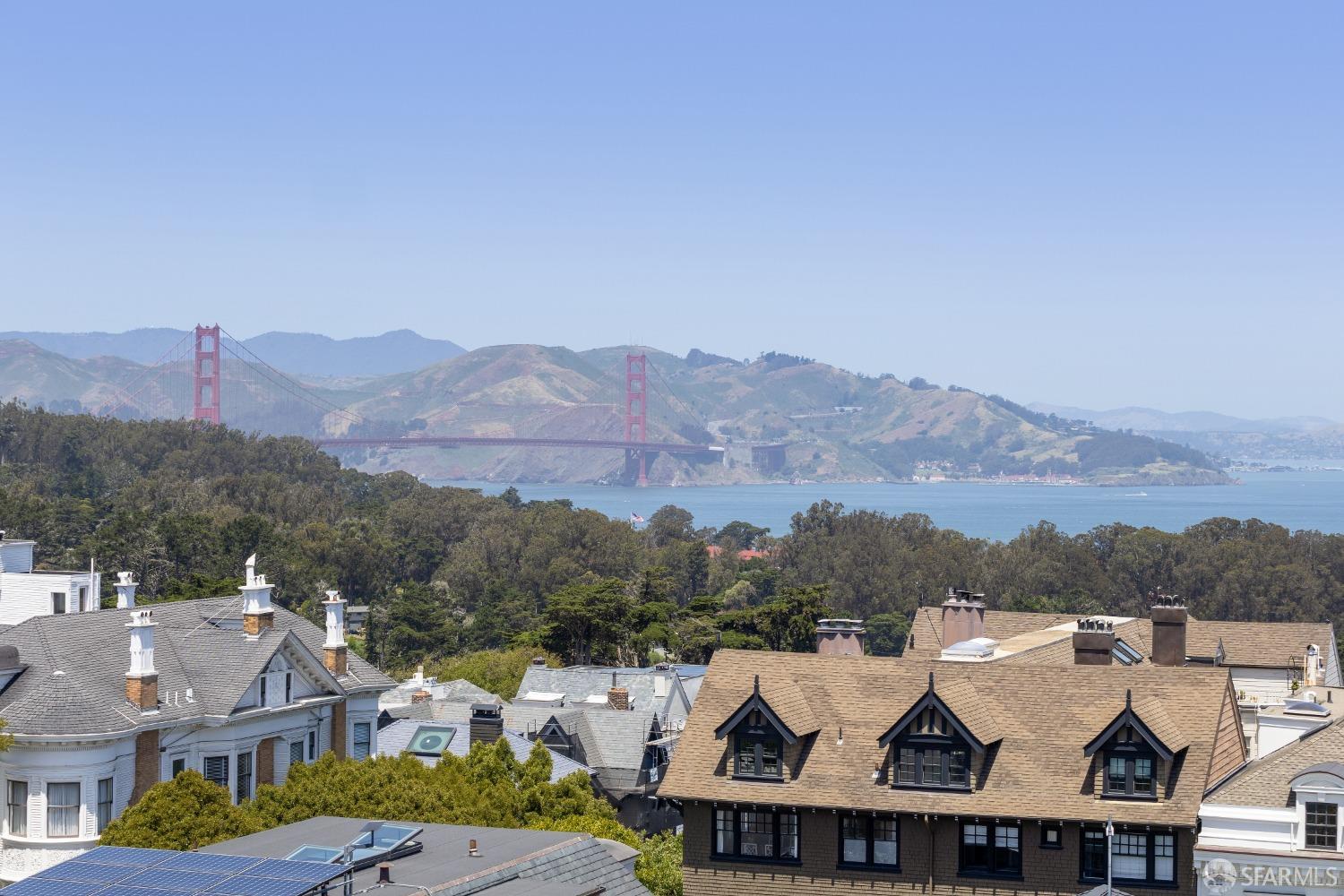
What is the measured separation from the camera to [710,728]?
27469 mm

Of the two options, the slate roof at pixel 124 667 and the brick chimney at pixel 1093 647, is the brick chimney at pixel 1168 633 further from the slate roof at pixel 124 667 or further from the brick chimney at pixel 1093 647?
the slate roof at pixel 124 667

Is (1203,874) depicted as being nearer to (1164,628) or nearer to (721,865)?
(721,865)

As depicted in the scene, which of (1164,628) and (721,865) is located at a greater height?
(1164,628)

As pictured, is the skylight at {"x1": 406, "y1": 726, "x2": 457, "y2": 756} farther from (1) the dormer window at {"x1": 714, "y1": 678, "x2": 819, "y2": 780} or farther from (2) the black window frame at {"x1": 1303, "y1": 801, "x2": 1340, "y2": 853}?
(2) the black window frame at {"x1": 1303, "y1": 801, "x2": 1340, "y2": 853}

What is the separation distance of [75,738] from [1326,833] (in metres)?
20.5

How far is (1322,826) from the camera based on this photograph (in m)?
24.1

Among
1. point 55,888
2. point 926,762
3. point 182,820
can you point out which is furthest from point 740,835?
point 55,888

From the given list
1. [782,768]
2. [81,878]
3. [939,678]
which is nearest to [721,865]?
[782,768]

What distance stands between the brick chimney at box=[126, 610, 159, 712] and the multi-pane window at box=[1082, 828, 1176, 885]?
17.9 metres

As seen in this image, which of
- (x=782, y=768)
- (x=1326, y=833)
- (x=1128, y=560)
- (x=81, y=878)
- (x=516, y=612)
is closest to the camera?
(x=81, y=878)

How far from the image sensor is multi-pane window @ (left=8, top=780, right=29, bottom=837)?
107 ft

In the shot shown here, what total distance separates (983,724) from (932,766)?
3.09 ft

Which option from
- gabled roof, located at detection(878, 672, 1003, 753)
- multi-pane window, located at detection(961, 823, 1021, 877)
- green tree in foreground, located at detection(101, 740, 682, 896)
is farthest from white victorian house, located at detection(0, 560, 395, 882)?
multi-pane window, located at detection(961, 823, 1021, 877)

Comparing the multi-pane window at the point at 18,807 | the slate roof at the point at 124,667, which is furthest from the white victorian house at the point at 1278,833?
the multi-pane window at the point at 18,807
